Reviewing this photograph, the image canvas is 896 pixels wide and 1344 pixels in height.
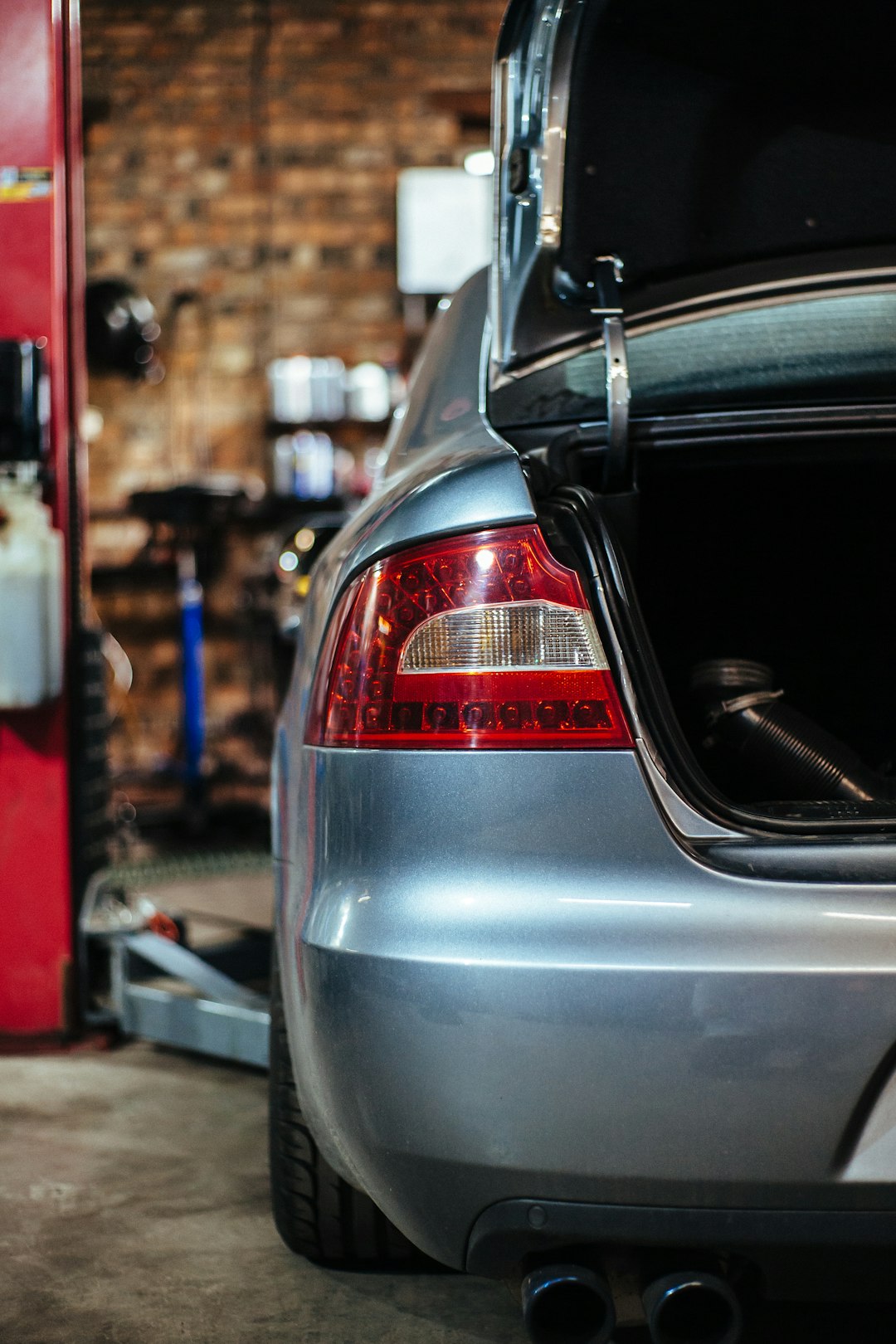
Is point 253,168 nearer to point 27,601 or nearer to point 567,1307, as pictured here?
point 27,601

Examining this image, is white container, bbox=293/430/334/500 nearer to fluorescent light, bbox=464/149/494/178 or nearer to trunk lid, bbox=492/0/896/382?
fluorescent light, bbox=464/149/494/178

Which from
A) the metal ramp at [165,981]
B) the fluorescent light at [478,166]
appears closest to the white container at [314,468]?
the fluorescent light at [478,166]

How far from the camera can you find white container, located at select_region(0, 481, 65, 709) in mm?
2600

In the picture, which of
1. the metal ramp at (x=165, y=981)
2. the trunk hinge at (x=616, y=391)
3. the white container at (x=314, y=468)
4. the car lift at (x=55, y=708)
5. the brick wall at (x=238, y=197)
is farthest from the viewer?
the brick wall at (x=238, y=197)

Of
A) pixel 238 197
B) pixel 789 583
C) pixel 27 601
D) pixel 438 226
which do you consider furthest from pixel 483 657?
pixel 238 197

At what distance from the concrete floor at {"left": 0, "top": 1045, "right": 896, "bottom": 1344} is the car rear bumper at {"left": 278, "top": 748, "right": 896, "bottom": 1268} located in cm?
50

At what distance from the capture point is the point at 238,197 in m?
7.73

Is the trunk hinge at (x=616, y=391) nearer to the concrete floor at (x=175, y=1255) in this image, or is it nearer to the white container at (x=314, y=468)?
the concrete floor at (x=175, y=1255)

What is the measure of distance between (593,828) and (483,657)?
20cm

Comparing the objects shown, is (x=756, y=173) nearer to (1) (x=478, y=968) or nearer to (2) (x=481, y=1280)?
(1) (x=478, y=968)

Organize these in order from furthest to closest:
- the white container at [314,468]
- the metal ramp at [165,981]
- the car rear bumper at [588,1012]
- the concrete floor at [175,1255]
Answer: the white container at [314,468] → the metal ramp at [165,981] → the concrete floor at [175,1255] → the car rear bumper at [588,1012]

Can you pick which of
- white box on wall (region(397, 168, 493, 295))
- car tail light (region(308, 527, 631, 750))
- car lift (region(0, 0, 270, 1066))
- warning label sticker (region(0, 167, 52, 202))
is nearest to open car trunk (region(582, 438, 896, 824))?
car tail light (region(308, 527, 631, 750))

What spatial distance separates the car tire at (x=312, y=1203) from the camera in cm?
161

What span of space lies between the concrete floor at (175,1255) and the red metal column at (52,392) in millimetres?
323
